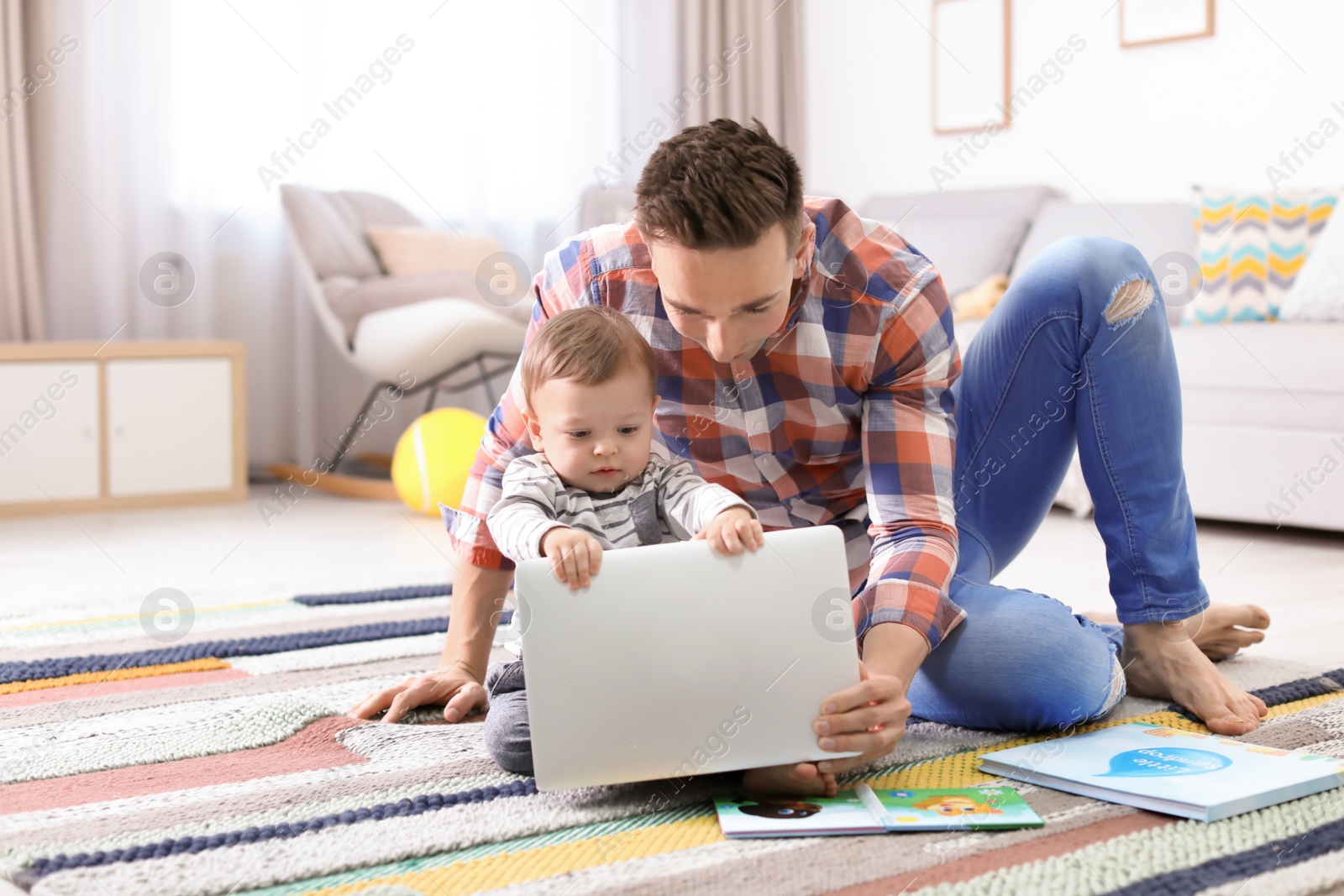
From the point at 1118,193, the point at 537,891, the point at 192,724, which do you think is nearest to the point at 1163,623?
the point at 537,891

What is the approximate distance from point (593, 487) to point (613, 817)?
0.98 ft

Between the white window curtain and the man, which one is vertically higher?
the white window curtain

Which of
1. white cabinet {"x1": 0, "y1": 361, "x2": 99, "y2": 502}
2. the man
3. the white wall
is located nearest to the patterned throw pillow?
the white wall

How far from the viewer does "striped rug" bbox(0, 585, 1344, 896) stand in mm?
914

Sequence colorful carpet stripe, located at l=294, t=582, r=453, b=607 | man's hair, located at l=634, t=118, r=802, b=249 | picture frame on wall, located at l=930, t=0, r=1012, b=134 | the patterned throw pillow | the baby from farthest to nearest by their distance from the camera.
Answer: picture frame on wall, located at l=930, t=0, r=1012, b=134, the patterned throw pillow, colorful carpet stripe, located at l=294, t=582, r=453, b=607, the baby, man's hair, located at l=634, t=118, r=802, b=249

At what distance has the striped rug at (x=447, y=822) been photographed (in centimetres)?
91

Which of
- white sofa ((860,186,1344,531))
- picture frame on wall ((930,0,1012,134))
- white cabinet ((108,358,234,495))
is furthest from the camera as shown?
picture frame on wall ((930,0,1012,134))

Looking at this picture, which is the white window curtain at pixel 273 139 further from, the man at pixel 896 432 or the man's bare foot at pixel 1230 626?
the man's bare foot at pixel 1230 626

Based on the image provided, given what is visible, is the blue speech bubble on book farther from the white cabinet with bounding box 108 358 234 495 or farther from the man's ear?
the white cabinet with bounding box 108 358 234 495

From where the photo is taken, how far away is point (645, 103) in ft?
14.6

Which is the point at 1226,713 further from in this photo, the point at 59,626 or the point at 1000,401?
the point at 59,626

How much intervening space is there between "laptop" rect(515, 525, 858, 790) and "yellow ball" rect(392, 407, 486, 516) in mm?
1995

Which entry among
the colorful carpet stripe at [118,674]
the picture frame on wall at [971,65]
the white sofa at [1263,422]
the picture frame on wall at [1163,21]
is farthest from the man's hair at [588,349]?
the picture frame on wall at [971,65]

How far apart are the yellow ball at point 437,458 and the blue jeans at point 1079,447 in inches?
70.2
